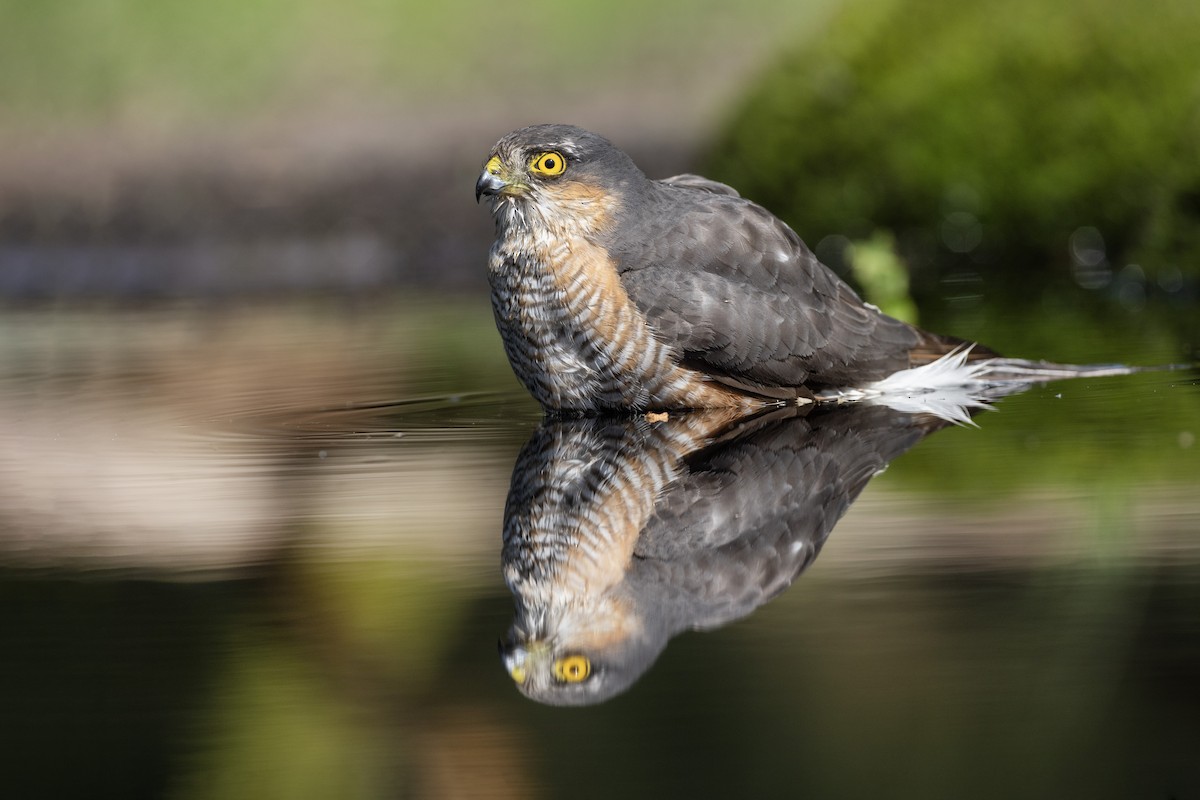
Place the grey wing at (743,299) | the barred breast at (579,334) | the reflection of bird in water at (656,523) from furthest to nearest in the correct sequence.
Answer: the grey wing at (743,299), the barred breast at (579,334), the reflection of bird in water at (656,523)

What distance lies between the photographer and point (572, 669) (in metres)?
3.51

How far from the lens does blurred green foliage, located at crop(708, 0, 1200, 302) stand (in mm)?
11008

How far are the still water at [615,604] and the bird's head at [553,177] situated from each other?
2.62 feet

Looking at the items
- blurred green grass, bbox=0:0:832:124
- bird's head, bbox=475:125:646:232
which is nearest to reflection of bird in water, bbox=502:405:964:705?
bird's head, bbox=475:125:646:232

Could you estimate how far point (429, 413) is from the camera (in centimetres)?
684

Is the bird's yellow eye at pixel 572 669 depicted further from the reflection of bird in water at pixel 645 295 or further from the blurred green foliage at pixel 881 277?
the blurred green foliage at pixel 881 277

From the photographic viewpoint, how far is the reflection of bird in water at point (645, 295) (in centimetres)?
643

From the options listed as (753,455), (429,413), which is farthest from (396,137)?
(753,455)

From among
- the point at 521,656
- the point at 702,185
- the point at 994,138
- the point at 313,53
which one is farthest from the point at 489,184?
the point at 313,53

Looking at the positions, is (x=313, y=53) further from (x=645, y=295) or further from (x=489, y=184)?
(x=645, y=295)

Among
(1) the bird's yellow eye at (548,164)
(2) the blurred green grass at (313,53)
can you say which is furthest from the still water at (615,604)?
(2) the blurred green grass at (313,53)

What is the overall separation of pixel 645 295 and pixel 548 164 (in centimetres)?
64

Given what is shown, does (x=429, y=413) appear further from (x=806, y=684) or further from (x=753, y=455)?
(x=806, y=684)

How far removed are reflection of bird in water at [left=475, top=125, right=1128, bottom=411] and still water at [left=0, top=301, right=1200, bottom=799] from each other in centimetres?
23
